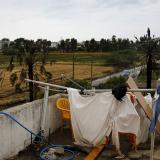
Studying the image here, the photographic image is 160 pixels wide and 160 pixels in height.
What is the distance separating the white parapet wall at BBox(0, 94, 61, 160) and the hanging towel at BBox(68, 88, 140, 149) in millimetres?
817

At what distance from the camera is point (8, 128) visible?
275 inches

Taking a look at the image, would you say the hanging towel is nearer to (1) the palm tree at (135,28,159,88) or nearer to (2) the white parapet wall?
(2) the white parapet wall

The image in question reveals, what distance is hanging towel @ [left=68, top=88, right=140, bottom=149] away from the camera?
7539mm

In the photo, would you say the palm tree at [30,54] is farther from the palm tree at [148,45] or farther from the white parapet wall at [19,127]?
the palm tree at [148,45]

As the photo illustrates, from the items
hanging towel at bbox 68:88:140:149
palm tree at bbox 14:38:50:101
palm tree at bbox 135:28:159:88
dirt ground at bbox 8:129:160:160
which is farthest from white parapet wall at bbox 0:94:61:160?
palm tree at bbox 135:28:159:88

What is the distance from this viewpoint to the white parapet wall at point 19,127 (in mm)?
6867

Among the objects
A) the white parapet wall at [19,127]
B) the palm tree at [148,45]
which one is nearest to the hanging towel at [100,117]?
the white parapet wall at [19,127]

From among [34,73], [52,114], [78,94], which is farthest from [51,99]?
[34,73]

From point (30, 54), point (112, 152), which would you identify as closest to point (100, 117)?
point (112, 152)

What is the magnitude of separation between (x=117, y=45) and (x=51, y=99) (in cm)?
5495

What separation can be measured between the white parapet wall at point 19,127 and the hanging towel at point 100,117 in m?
0.82

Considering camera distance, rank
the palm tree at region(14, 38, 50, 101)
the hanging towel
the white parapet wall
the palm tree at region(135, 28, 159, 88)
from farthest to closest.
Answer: the palm tree at region(135, 28, 159, 88) < the palm tree at region(14, 38, 50, 101) < the hanging towel < the white parapet wall

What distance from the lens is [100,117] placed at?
778cm

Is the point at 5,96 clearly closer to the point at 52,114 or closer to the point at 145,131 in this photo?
the point at 52,114
